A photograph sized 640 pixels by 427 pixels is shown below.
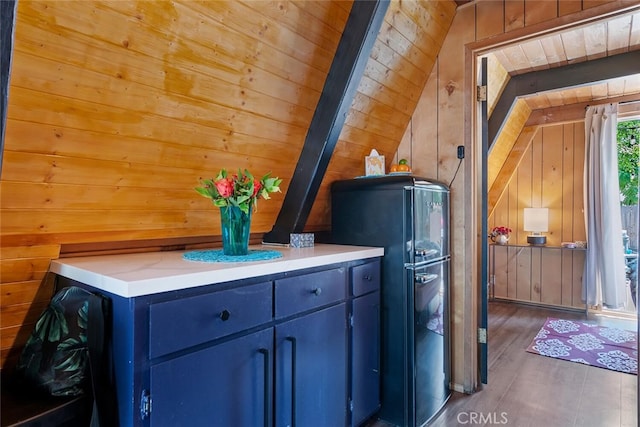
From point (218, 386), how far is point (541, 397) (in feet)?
7.18

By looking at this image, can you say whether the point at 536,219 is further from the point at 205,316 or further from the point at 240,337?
the point at 205,316

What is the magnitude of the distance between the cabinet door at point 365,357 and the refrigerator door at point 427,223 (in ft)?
1.15

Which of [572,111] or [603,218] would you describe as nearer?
[603,218]

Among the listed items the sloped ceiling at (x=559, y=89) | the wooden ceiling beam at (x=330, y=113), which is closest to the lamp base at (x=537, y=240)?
the sloped ceiling at (x=559, y=89)

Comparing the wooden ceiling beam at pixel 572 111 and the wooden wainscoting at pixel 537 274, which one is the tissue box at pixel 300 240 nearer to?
the wooden wainscoting at pixel 537 274

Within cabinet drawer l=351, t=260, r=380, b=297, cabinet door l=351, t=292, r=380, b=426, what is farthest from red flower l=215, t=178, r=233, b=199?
cabinet door l=351, t=292, r=380, b=426

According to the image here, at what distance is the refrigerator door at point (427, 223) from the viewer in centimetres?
203

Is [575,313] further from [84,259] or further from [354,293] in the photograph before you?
[84,259]

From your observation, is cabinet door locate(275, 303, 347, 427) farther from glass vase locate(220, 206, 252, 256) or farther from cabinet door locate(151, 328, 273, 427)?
glass vase locate(220, 206, 252, 256)

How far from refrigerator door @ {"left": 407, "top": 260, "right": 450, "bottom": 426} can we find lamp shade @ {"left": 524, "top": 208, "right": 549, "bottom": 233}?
307 cm

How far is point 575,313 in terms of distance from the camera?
431cm

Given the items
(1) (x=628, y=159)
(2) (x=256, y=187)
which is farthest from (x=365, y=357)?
(1) (x=628, y=159)

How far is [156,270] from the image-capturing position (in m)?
1.28

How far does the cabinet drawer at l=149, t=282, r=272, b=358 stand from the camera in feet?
3.72
